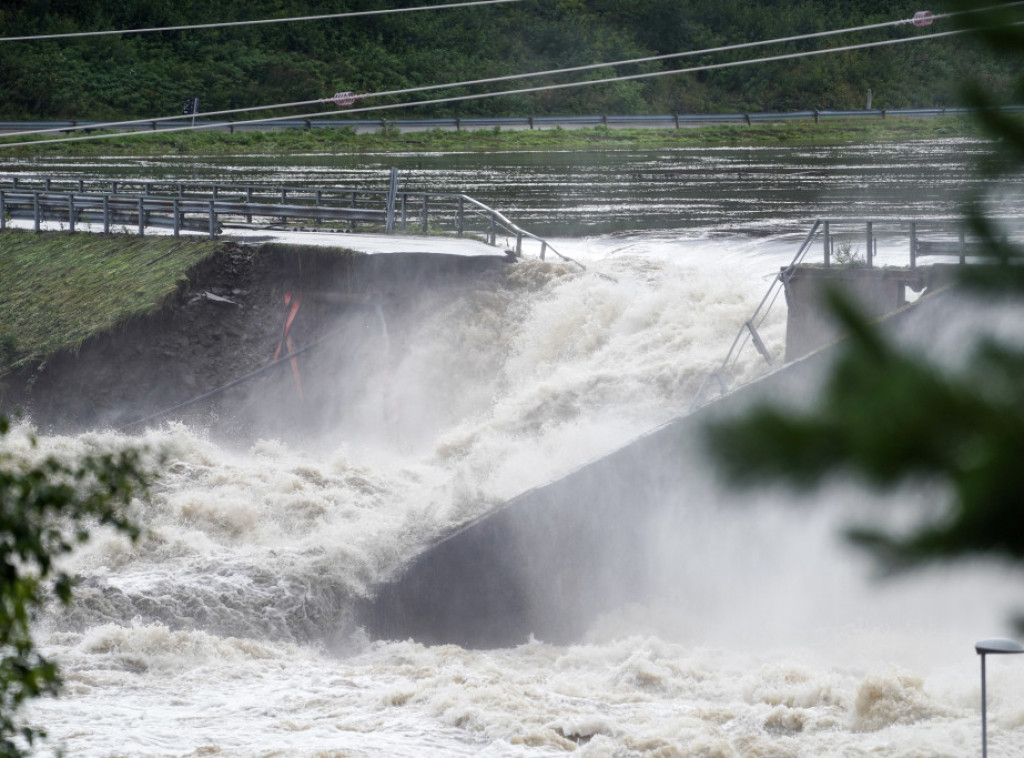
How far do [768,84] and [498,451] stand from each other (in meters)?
64.1

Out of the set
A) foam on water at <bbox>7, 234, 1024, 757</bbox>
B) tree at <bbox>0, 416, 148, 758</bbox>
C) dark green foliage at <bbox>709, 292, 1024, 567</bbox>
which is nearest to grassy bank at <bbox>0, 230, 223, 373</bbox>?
foam on water at <bbox>7, 234, 1024, 757</bbox>

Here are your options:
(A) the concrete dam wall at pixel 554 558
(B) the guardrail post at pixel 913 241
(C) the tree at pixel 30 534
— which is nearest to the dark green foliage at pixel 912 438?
(C) the tree at pixel 30 534

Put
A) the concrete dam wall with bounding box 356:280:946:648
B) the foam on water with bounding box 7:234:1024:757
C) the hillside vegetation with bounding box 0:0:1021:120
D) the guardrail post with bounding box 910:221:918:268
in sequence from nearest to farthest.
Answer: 1. the foam on water with bounding box 7:234:1024:757
2. the concrete dam wall with bounding box 356:280:946:648
3. the guardrail post with bounding box 910:221:918:268
4. the hillside vegetation with bounding box 0:0:1021:120

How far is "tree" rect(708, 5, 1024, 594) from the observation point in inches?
69.4

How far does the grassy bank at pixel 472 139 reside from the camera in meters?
57.1

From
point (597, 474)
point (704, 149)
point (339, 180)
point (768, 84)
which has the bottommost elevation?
point (597, 474)

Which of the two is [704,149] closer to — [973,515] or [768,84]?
[768,84]

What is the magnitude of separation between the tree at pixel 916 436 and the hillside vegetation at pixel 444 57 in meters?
67.2

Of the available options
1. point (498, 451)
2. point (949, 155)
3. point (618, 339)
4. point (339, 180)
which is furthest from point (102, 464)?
point (949, 155)

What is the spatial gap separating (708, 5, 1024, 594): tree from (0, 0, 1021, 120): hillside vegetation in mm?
67231

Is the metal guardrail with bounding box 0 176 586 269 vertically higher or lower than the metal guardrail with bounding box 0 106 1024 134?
lower

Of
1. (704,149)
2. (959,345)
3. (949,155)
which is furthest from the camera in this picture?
(704,149)

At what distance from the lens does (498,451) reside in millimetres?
18297

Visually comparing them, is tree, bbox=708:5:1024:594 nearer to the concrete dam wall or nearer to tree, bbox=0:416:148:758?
tree, bbox=0:416:148:758
